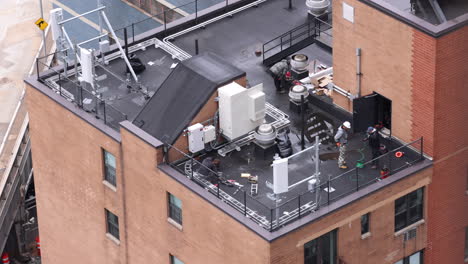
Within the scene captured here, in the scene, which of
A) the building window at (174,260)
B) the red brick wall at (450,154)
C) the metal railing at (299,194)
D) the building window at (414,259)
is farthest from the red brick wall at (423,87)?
the building window at (174,260)

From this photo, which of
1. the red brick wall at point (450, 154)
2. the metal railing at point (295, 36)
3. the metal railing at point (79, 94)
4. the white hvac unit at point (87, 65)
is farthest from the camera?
the metal railing at point (295, 36)

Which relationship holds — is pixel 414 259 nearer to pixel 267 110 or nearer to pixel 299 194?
pixel 299 194

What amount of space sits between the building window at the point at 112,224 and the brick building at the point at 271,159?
0.28 feet

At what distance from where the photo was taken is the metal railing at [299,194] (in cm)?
7319

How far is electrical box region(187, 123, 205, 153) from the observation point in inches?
3044

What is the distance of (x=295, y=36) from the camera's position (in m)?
89.4

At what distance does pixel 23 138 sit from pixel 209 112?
112ft

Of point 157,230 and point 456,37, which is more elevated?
point 456,37

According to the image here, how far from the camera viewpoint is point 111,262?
8581cm

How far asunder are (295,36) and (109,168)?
1463 centimetres

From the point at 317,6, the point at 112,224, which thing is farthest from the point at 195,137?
the point at 317,6

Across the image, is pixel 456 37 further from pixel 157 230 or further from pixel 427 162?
pixel 157 230

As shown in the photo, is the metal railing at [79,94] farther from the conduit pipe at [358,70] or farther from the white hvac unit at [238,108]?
the conduit pipe at [358,70]

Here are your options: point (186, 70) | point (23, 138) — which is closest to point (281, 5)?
point (186, 70)
